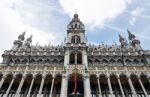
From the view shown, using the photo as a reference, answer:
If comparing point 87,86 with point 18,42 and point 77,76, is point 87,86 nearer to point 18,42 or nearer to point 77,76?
point 77,76

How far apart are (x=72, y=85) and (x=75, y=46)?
338 inches

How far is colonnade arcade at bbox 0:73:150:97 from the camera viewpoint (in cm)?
3250

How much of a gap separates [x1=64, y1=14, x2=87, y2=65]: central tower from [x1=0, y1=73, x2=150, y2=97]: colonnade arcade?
393 cm


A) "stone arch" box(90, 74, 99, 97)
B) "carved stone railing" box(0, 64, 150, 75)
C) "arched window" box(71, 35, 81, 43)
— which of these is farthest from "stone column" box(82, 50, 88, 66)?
"arched window" box(71, 35, 81, 43)

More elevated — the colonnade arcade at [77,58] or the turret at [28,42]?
the turret at [28,42]

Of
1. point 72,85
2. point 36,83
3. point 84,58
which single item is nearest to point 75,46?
Result: point 84,58

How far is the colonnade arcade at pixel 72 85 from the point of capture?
107 ft

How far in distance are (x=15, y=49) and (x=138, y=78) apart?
80.5 feet

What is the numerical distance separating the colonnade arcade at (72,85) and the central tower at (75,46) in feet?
12.9

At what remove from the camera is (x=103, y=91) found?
33594 mm

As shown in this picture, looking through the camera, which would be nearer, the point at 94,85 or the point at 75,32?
the point at 94,85

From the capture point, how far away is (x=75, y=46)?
4041 cm

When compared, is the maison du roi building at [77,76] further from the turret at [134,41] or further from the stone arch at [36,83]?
the turret at [134,41]

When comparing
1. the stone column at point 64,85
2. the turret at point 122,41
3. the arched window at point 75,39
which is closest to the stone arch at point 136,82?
the stone column at point 64,85
